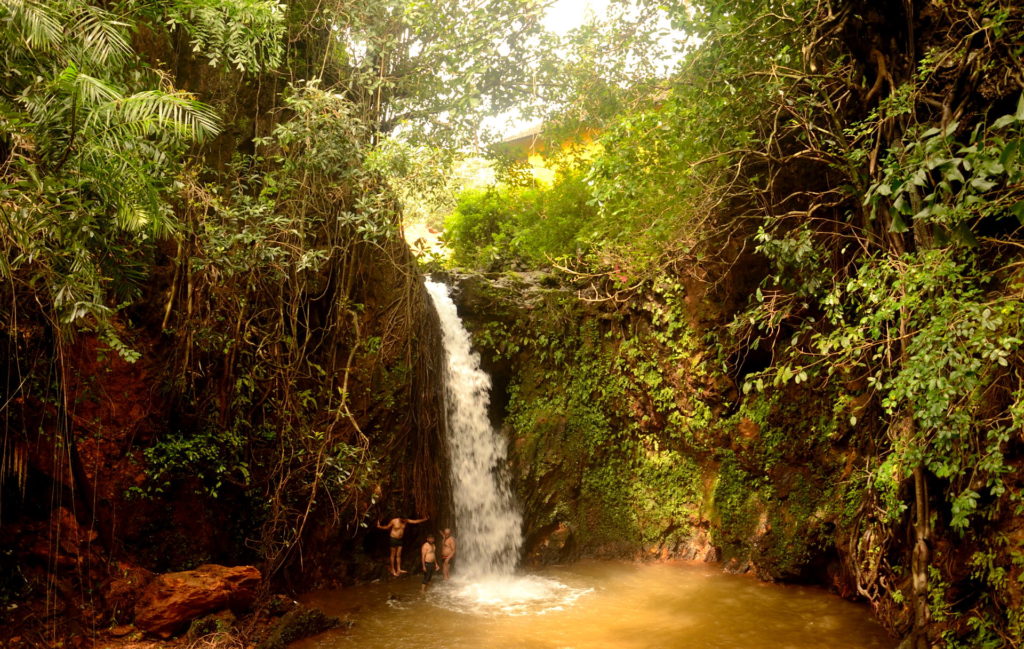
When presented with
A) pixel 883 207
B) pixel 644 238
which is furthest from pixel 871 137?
pixel 644 238

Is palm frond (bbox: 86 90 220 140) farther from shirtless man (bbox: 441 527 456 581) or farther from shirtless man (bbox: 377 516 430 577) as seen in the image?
shirtless man (bbox: 441 527 456 581)

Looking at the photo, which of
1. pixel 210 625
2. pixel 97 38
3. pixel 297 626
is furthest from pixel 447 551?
pixel 97 38

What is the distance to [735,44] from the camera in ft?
23.4

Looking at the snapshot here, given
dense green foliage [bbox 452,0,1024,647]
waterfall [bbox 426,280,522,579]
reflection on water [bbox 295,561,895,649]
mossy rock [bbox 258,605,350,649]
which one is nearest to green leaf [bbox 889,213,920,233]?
dense green foliage [bbox 452,0,1024,647]

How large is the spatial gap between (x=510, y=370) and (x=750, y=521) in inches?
171

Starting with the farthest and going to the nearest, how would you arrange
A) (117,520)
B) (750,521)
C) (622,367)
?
(622,367) → (750,521) → (117,520)

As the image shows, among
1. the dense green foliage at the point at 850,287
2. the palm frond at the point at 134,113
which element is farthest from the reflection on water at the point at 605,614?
the palm frond at the point at 134,113

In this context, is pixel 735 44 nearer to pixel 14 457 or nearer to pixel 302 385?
pixel 302 385

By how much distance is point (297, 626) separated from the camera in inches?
244

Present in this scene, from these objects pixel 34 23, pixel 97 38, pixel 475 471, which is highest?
pixel 97 38

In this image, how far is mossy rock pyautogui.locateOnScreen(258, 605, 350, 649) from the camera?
5953mm

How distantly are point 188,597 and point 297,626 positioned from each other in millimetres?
1059

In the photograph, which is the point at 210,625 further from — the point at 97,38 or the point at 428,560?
the point at 97,38

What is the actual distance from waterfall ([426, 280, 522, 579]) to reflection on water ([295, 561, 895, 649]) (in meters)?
0.81
